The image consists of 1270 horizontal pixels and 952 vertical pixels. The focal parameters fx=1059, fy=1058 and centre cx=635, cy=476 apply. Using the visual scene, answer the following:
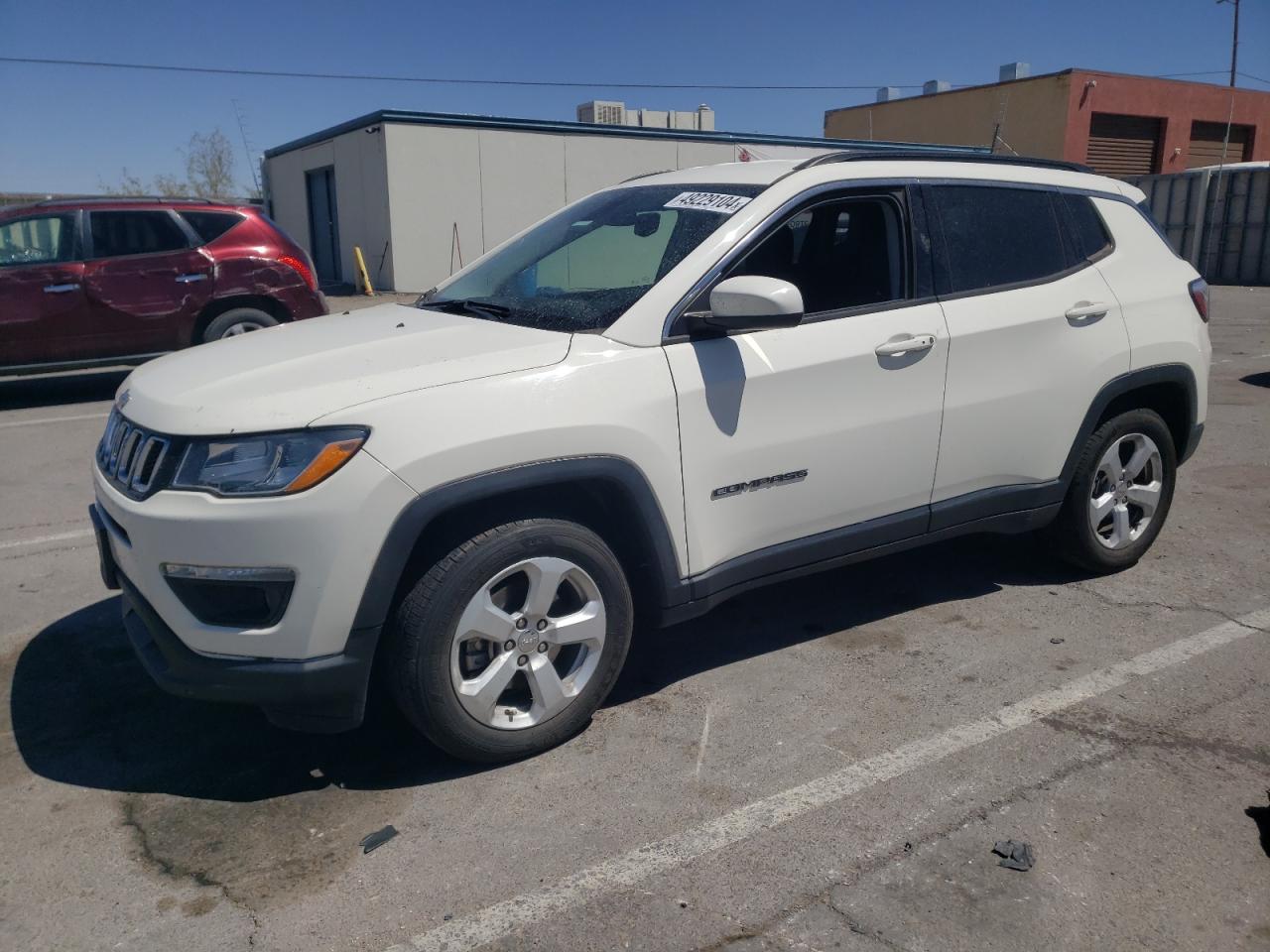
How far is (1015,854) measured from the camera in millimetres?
2807

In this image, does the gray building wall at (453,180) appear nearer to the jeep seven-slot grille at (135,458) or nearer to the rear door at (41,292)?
the rear door at (41,292)

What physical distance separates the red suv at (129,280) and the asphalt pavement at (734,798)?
5484 millimetres

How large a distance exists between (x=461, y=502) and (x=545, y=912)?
3.59 ft

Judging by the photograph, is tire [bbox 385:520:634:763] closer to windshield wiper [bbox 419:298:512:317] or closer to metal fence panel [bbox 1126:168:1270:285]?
windshield wiper [bbox 419:298:512:317]

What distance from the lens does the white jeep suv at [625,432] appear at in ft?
9.44

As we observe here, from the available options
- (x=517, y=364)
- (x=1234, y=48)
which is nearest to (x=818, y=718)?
(x=517, y=364)

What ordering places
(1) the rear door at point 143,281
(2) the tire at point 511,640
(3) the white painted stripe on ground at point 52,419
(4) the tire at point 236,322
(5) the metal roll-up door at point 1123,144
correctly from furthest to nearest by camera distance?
(5) the metal roll-up door at point 1123,144 → (4) the tire at point 236,322 → (1) the rear door at point 143,281 → (3) the white painted stripe on ground at point 52,419 → (2) the tire at point 511,640

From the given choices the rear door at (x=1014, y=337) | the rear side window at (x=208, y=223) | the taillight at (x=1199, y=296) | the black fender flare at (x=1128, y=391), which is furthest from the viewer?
the rear side window at (x=208, y=223)

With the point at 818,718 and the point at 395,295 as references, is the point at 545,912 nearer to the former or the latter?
the point at 818,718

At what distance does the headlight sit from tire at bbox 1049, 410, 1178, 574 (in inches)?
126

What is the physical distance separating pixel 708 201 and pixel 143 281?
24.3ft

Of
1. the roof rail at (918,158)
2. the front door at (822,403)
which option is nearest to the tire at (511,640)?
the front door at (822,403)

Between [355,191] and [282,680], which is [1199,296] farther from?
[355,191]

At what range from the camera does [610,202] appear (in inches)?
170
